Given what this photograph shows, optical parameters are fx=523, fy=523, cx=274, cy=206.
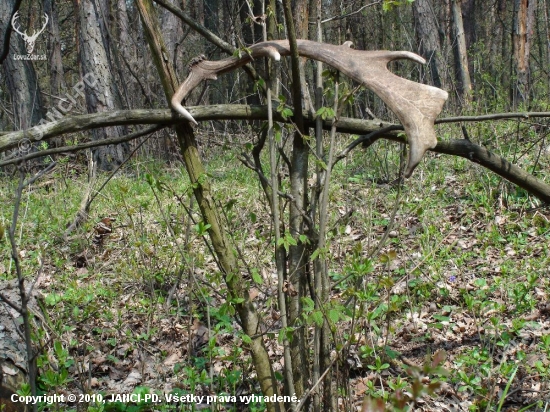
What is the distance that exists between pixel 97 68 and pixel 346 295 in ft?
22.4

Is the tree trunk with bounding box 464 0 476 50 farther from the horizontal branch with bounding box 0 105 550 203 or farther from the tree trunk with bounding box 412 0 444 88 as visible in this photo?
the horizontal branch with bounding box 0 105 550 203

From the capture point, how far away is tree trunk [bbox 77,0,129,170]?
774 centimetres

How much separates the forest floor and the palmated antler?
0.52 meters

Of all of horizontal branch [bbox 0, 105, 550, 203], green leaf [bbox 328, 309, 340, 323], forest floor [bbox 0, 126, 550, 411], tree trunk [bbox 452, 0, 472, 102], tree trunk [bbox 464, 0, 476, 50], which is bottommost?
forest floor [bbox 0, 126, 550, 411]

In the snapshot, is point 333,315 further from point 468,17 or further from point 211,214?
point 468,17

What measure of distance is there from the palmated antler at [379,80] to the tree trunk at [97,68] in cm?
583

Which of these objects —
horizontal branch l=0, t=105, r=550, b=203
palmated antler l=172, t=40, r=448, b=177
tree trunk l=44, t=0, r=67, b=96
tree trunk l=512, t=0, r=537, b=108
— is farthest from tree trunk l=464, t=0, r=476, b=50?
palmated antler l=172, t=40, r=448, b=177

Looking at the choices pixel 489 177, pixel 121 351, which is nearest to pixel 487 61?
pixel 489 177

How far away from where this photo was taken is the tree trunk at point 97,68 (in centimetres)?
774

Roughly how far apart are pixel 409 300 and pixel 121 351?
6.32ft

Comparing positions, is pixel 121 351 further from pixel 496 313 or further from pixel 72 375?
pixel 496 313

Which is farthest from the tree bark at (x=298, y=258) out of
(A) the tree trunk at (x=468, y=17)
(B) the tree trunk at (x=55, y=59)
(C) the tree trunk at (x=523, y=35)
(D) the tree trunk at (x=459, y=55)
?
(A) the tree trunk at (x=468, y=17)

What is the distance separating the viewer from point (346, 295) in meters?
2.28

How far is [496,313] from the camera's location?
3.44 meters
